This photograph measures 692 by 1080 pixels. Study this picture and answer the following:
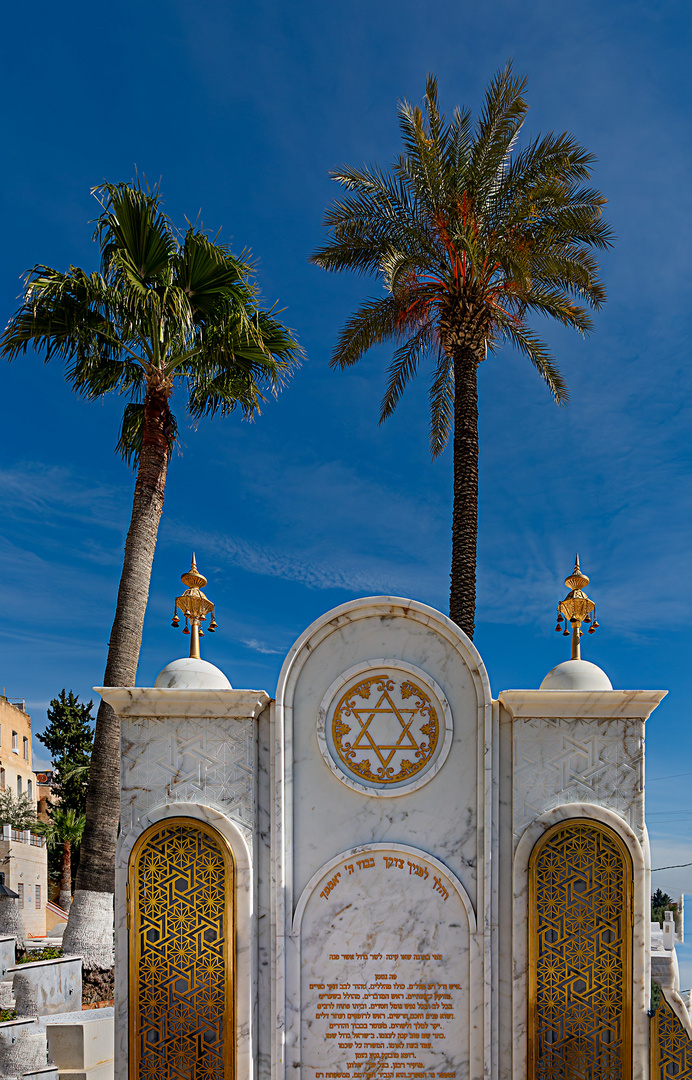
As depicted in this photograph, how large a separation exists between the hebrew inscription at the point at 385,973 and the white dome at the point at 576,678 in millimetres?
1839

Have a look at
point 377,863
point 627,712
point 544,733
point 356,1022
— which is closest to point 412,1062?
point 356,1022

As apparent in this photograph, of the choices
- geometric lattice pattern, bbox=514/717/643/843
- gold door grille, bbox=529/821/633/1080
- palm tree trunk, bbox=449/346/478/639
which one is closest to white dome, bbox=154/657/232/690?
geometric lattice pattern, bbox=514/717/643/843

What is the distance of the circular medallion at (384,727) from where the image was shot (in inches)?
259

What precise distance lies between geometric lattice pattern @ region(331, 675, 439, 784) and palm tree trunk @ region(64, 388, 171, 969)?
13.9 ft

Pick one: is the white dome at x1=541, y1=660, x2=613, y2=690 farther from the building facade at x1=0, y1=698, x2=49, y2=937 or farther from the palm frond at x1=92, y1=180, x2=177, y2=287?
the building facade at x1=0, y1=698, x2=49, y2=937

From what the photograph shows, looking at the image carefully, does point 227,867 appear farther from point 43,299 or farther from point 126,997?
point 43,299

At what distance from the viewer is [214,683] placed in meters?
6.91

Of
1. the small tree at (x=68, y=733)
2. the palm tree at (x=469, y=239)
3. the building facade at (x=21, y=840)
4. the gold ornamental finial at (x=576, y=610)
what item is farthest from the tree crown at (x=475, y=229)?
the small tree at (x=68, y=733)

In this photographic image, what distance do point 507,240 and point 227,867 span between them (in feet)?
31.9

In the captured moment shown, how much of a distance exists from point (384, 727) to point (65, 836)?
2829 centimetres

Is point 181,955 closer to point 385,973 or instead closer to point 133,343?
point 385,973

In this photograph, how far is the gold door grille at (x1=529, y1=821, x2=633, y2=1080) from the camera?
620 cm

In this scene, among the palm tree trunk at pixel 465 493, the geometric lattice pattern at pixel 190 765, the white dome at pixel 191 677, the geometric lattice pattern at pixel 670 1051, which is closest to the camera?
the geometric lattice pattern at pixel 670 1051

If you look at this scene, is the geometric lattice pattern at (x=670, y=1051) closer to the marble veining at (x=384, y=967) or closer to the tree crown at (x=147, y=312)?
the marble veining at (x=384, y=967)
